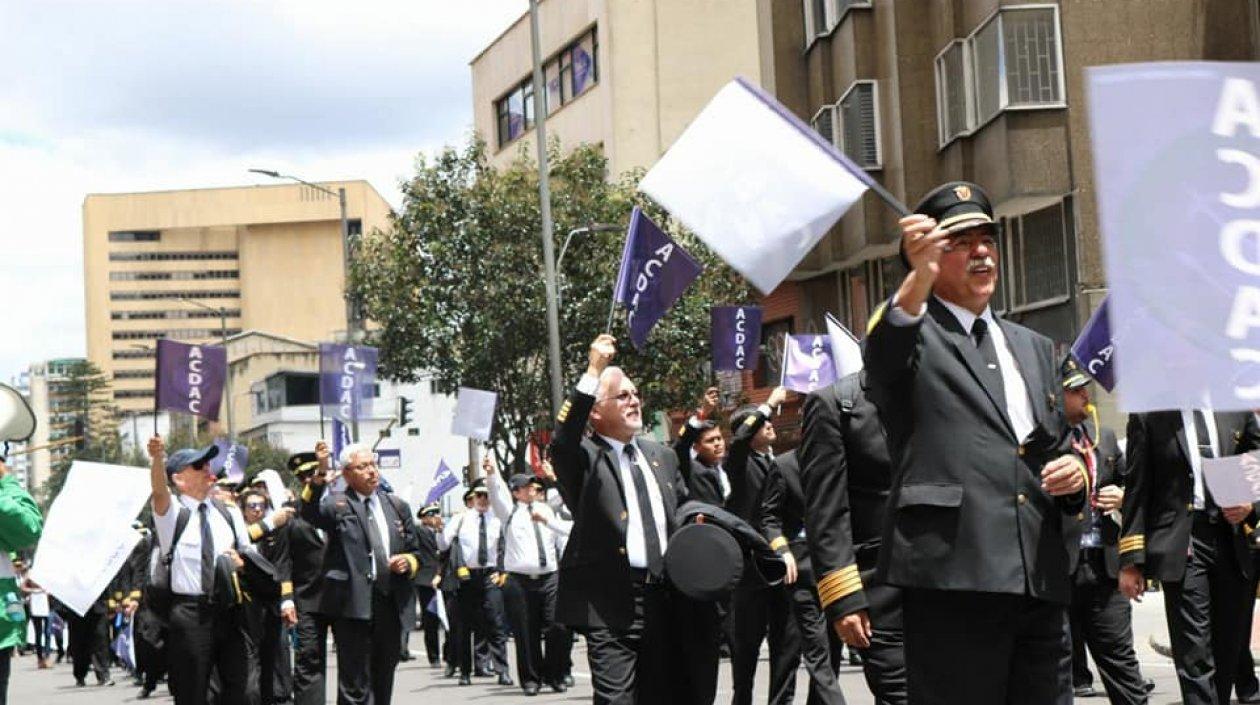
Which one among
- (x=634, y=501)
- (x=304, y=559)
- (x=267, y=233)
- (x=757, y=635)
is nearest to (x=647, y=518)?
(x=634, y=501)

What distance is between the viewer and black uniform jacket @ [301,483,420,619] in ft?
44.4

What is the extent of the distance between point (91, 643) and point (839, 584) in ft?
77.8

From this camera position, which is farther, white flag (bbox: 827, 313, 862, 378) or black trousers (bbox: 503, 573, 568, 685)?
black trousers (bbox: 503, 573, 568, 685)

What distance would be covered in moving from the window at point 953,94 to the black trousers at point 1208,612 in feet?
69.4

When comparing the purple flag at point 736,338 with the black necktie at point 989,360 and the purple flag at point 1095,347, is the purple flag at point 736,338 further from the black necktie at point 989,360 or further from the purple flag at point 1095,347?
the black necktie at point 989,360

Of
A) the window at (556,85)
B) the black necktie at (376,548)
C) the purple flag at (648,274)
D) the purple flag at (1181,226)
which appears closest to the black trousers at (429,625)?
the purple flag at (648,274)

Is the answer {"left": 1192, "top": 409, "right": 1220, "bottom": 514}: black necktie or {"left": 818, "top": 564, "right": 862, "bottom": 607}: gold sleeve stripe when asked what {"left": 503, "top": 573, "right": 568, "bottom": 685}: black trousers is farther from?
{"left": 818, "top": 564, "right": 862, "bottom": 607}: gold sleeve stripe

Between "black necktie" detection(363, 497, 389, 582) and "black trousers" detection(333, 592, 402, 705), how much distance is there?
0.15 m

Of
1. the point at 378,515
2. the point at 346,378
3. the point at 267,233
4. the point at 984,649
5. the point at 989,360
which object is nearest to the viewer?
the point at 984,649

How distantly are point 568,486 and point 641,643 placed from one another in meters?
0.78

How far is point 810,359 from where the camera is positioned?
16953 mm

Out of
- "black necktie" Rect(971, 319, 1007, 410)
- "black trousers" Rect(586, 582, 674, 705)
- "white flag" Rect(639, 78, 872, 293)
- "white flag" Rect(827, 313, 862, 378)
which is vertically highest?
"white flag" Rect(639, 78, 872, 293)

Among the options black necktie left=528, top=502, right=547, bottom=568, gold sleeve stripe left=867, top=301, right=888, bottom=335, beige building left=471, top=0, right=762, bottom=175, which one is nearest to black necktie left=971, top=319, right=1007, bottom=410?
gold sleeve stripe left=867, top=301, right=888, bottom=335

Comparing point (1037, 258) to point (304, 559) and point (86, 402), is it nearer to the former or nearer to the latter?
point (304, 559)
